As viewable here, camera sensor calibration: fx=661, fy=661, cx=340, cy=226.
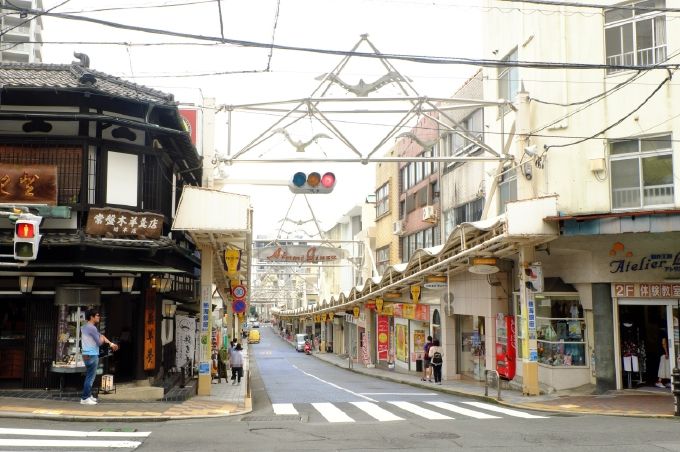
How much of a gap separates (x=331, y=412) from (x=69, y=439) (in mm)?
6580

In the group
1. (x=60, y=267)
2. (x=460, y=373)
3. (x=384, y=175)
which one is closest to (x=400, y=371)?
(x=460, y=373)

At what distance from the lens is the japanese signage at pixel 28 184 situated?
1541 cm

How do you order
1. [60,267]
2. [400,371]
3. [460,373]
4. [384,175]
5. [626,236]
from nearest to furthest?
1. [60,267]
2. [626,236]
3. [460,373]
4. [400,371]
5. [384,175]

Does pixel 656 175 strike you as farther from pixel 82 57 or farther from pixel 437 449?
pixel 82 57

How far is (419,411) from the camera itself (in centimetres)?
1574

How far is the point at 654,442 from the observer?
34.7ft

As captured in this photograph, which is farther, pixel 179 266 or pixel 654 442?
pixel 179 266

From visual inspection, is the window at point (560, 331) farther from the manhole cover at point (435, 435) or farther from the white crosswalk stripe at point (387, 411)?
the manhole cover at point (435, 435)

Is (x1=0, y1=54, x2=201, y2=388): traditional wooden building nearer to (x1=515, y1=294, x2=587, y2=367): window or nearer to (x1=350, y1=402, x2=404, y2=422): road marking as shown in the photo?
(x1=350, y1=402, x2=404, y2=422): road marking

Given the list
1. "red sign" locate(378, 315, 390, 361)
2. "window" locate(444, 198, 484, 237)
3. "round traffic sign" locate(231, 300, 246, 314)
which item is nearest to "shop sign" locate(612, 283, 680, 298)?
"window" locate(444, 198, 484, 237)

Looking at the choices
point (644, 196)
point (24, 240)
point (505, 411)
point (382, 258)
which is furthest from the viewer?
point (382, 258)

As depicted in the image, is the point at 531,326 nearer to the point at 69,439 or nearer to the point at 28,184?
the point at 69,439


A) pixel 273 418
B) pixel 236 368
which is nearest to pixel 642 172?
pixel 273 418

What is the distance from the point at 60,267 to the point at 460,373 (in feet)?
60.4
